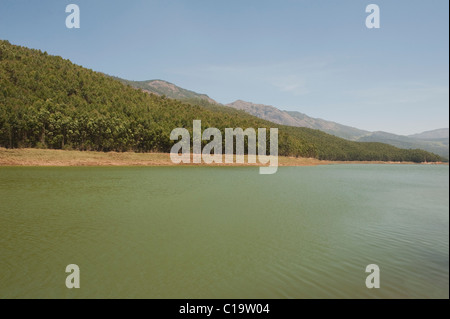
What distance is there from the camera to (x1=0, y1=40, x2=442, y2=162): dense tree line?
Result: 54250mm

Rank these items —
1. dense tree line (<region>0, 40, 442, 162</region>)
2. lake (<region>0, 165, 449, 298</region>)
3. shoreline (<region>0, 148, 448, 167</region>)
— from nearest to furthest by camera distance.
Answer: lake (<region>0, 165, 449, 298</region>)
shoreline (<region>0, 148, 448, 167</region>)
dense tree line (<region>0, 40, 442, 162</region>)

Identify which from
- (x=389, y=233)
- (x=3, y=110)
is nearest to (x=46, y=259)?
(x=389, y=233)

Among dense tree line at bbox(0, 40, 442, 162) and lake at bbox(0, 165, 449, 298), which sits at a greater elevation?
dense tree line at bbox(0, 40, 442, 162)

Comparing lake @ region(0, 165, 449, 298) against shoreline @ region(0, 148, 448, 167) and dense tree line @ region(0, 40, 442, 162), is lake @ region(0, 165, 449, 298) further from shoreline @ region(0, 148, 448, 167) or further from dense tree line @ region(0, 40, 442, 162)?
dense tree line @ region(0, 40, 442, 162)

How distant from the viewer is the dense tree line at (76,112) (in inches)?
2136

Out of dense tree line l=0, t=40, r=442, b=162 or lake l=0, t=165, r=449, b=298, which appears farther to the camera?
dense tree line l=0, t=40, r=442, b=162

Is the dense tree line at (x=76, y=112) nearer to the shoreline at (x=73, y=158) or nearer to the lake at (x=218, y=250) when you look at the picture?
the shoreline at (x=73, y=158)

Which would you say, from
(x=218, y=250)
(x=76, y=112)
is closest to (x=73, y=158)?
(x=76, y=112)

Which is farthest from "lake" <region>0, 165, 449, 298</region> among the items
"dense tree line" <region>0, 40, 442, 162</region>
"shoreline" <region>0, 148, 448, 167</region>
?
"dense tree line" <region>0, 40, 442, 162</region>

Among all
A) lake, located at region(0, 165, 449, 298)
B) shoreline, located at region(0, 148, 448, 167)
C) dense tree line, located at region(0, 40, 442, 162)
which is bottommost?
lake, located at region(0, 165, 449, 298)

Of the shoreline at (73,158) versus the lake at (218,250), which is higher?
the shoreline at (73,158)

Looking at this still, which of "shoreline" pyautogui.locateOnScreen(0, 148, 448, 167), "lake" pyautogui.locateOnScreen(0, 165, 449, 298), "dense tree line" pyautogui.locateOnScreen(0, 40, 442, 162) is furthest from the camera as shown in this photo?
"dense tree line" pyautogui.locateOnScreen(0, 40, 442, 162)

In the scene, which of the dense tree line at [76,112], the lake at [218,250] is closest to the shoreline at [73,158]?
the dense tree line at [76,112]

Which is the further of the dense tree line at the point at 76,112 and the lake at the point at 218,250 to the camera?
the dense tree line at the point at 76,112
